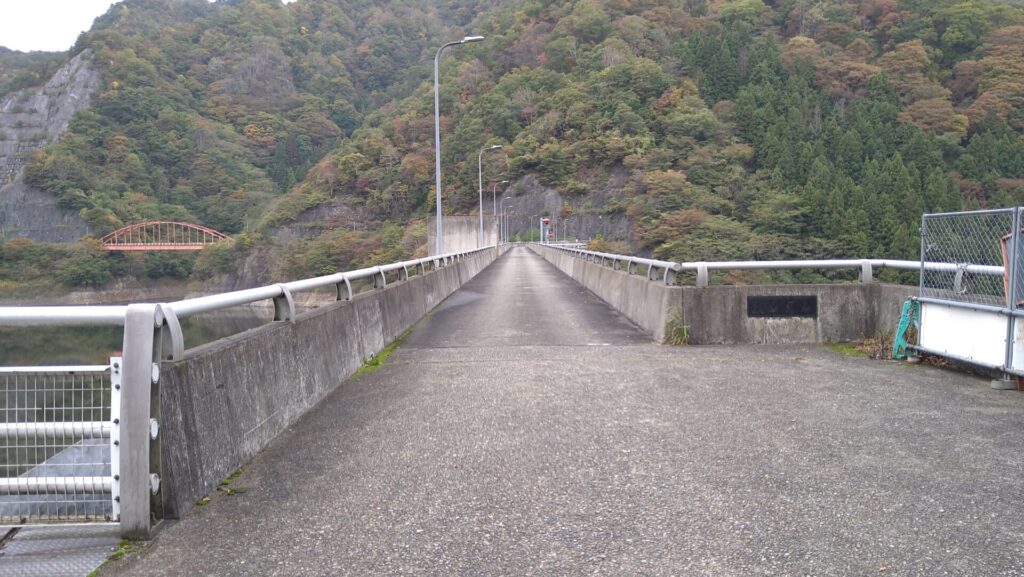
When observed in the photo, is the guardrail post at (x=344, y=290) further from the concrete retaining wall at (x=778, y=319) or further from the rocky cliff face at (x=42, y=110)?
the rocky cliff face at (x=42, y=110)

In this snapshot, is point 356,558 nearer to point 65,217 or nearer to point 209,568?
point 209,568

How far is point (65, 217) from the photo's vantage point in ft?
159

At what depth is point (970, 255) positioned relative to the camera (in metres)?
8.55

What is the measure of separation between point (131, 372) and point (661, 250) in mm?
99535

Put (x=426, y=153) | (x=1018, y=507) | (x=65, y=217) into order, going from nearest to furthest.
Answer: (x=1018, y=507) < (x=65, y=217) < (x=426, y=153)

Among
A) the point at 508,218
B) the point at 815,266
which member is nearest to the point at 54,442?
the point at 815,266

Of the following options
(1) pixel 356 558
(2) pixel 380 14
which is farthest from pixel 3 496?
(2) pixel 380 14

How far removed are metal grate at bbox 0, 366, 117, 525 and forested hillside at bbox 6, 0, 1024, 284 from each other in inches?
1938

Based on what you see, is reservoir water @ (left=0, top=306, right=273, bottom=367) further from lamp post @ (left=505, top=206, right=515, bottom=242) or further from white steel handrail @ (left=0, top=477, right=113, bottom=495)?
lamp post @ (left=505, top=206, right=515, bottom=242)

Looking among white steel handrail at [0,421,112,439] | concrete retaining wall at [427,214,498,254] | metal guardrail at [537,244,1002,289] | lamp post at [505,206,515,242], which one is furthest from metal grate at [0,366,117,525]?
lamp post at [505,206,515,242]

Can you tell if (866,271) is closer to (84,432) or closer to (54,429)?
(84,432)

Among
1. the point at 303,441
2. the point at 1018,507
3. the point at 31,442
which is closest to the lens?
the point at 31,442

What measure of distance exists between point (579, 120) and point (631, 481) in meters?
143

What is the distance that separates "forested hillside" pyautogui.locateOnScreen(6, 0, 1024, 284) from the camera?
89.3 meters
